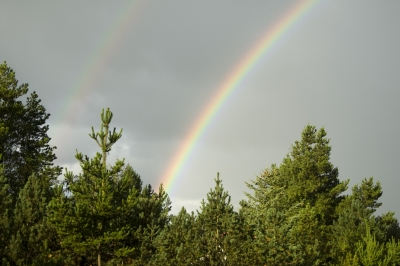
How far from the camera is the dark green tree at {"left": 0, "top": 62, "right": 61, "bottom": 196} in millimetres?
45469

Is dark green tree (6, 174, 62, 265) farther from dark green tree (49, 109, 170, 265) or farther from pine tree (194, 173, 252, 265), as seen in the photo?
pine tree (194, 173, 252, 265)

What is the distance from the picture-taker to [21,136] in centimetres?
4706

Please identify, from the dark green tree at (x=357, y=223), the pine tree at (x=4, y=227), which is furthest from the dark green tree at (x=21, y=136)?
the dark green tree at (x=357, y=223)

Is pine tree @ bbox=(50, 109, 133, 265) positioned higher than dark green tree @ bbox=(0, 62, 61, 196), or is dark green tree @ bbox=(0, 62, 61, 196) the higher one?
dark green tree @ bbox=(0, 62, 61, 196)

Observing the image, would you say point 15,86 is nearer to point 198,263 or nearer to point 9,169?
point 9,169

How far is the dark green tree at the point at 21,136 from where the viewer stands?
45469 millimetres

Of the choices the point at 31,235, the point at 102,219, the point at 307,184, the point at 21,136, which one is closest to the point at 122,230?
the point at 102,219

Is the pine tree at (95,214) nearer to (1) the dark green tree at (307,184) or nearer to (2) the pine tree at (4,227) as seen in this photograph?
(2) the pine tree at (4,227)

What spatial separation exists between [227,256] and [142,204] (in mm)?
6826

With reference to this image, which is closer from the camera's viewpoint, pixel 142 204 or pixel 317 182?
pixel 142 204

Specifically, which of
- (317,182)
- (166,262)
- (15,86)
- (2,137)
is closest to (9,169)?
(2,137)

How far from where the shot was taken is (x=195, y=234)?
2544 cm

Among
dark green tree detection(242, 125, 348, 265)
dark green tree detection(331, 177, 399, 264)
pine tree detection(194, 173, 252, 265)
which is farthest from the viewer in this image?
Answer: dark green tree detection(242, 125, 348, 265)

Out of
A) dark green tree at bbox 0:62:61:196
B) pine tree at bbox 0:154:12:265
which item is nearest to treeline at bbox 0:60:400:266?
pine tree at bbox 0:154:12:265
